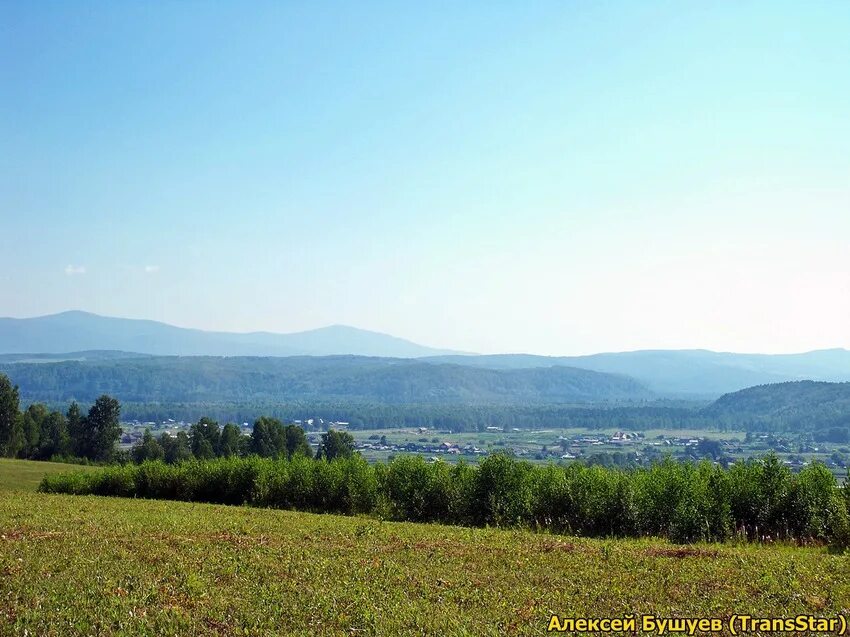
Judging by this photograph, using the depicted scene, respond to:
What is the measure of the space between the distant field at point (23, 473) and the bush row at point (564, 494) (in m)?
21.1

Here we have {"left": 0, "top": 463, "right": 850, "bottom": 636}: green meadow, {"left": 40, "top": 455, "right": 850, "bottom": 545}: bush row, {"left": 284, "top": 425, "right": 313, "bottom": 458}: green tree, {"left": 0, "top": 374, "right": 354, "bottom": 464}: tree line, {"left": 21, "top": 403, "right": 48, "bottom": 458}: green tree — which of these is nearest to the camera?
{"left": 0, "top": 463, "right": 850, "bottom": 636}: green meadow

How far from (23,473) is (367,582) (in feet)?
199

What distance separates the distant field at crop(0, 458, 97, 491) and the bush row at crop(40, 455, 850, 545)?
2114cm

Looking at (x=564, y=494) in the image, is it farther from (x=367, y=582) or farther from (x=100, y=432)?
(x=100, y=432)

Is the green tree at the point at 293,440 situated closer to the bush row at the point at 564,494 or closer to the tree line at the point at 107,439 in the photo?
the tree line at the point at 107,439

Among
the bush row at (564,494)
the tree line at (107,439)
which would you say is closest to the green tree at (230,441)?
the tree line at (107,439)

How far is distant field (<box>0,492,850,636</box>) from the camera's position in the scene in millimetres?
12102

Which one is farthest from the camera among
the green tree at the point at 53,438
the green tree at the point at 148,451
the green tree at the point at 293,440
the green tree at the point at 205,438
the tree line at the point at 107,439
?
the green tree at the point at 293,440

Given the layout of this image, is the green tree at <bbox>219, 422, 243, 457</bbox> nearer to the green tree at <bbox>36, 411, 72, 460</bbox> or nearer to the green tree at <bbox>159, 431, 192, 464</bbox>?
the green tree at <bbox>159, 431, 192, 464</bbox>

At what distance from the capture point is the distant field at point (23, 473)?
53844 millimetres

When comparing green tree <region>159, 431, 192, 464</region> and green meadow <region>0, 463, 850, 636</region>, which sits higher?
green meadow <region>0, 463, 850, 636</region>

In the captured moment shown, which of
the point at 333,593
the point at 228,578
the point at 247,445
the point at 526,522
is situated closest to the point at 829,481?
the point at 526,522

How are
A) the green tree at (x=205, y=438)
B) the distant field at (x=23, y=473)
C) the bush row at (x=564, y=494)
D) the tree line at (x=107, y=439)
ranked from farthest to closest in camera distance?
the green tree at (x=205, y=438) → the tree line at (x=107, y=439) → the distant field at (x=23, y=473) → the bush row at (x=564, y=494)

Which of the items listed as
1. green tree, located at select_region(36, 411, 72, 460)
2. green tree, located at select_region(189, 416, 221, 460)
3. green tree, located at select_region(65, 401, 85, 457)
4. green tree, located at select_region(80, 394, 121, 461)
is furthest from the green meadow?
green tree, located at select_region(65, 401, 85, 457)
